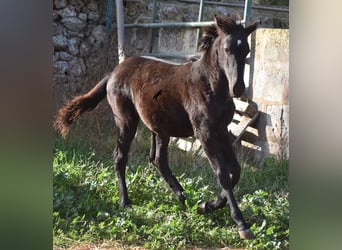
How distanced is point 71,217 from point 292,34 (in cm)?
208

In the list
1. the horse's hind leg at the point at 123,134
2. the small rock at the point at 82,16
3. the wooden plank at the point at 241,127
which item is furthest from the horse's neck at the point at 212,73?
the small rock at the point at 82,16

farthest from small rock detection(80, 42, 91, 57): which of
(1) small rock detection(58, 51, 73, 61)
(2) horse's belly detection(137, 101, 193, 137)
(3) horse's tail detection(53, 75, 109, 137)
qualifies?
(2) horse's belly detection(137, 101, 193, 137)

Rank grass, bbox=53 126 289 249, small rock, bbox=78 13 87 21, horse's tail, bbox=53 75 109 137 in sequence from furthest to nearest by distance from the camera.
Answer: small rock, bbox=78 13 87 21
horse's tail, bbox=53 75 109 137
grass, bbox=53 126 289 249

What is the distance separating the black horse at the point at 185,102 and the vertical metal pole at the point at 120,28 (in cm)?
23

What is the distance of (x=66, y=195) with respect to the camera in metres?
3.29

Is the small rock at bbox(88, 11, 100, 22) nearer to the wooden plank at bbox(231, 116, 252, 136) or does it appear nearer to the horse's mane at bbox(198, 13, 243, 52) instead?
the horse's mane at bbox(198, 13, 243, 52)

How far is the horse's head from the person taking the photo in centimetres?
263

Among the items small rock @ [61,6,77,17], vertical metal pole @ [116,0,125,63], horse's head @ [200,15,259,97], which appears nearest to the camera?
horse's head @ [200,15,259,97]

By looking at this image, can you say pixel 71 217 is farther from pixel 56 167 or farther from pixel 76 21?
pixel 76 21

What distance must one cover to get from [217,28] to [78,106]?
110cm

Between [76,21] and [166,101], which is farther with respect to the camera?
[76,21]

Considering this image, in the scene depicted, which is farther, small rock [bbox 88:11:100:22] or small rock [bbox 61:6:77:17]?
small rock [bbox 61:6:77:17]

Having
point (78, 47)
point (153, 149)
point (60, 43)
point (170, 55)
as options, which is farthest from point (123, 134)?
point (60, 43)
